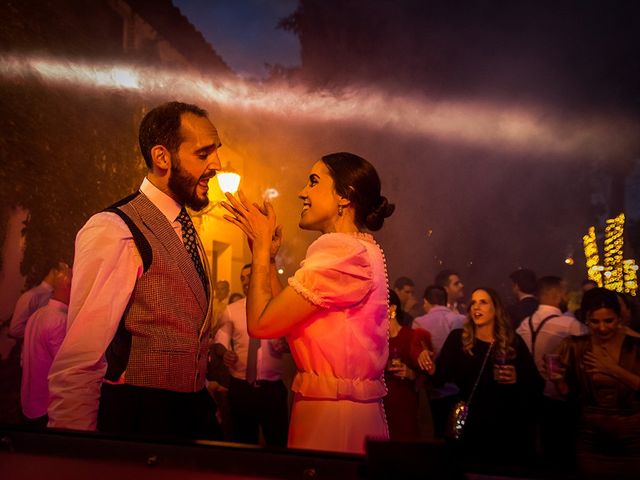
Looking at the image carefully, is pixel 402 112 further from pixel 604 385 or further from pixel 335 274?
pixel 335 274

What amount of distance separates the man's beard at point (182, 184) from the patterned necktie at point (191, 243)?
2.1 inches

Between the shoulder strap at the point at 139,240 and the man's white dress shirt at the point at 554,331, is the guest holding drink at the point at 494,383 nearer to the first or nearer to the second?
the man's white dress shirt at the point at 554,331

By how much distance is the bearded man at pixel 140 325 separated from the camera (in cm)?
152

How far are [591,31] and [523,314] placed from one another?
3.51 metres

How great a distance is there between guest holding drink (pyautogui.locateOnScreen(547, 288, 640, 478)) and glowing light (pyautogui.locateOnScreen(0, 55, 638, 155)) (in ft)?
11.6

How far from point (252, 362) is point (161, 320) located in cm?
286

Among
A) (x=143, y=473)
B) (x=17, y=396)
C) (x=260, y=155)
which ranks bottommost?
(x=17, y=396)

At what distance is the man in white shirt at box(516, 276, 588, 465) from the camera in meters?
3.70

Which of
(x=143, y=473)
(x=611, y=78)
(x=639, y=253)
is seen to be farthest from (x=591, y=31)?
(x=143, y=473)

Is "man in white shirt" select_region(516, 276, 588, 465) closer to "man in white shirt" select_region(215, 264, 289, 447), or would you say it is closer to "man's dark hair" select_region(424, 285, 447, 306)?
"man's dark hair" select_region(424, 285, 447, 306)

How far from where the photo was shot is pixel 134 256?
166 cm

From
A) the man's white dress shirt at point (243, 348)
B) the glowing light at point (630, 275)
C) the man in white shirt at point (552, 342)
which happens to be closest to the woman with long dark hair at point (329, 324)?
the man in white shirt at point (552, 342)

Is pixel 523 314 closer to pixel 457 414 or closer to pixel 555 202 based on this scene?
pixel 457 414

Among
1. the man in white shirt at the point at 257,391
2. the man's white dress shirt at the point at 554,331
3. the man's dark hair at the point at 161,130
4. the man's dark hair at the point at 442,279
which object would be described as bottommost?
the man in white shirt at the point at 257,391
